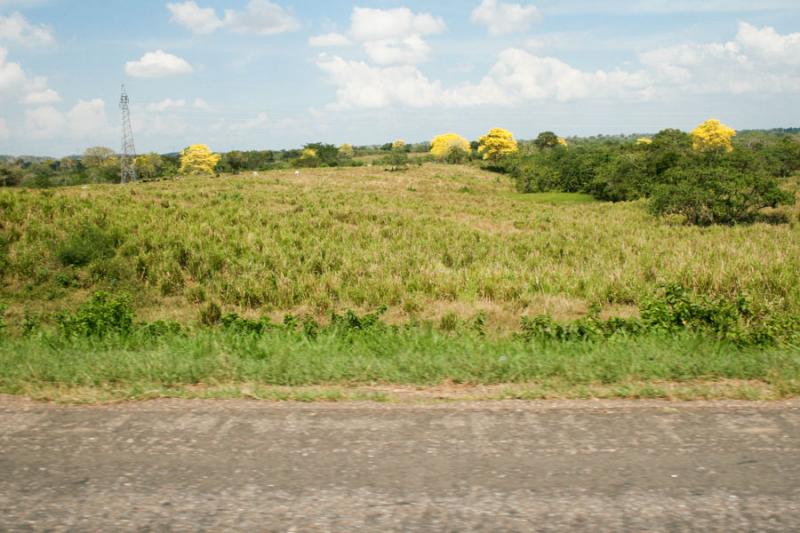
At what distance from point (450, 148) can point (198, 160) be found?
40.3 metres

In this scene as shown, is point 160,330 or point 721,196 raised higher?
point 721,196

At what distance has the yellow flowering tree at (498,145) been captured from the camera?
76875 millimetres

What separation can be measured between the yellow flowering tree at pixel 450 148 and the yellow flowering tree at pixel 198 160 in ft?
121

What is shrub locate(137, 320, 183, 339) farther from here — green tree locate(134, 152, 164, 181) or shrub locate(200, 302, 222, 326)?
green tree locate(134, 152, 164, 181)

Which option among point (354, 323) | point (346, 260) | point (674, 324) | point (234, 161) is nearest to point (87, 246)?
point (346, 260)

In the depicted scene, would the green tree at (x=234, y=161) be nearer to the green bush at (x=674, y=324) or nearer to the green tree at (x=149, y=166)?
the green tree at (x=149, y=166)

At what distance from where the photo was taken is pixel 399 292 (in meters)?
12.9

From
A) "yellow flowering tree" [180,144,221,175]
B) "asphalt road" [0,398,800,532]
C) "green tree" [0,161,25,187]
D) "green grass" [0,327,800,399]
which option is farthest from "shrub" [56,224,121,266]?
"yellow flowering tree" [180,144,221,175]

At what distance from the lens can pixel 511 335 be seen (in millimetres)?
8031

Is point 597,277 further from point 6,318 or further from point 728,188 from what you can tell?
point 728,188

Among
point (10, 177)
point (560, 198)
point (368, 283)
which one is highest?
point (10, 177)

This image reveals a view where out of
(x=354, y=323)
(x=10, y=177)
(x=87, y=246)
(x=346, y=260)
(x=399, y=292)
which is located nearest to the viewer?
(x=354, y=323)

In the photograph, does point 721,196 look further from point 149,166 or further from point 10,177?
point 149,166

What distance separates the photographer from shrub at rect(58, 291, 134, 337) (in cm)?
789
